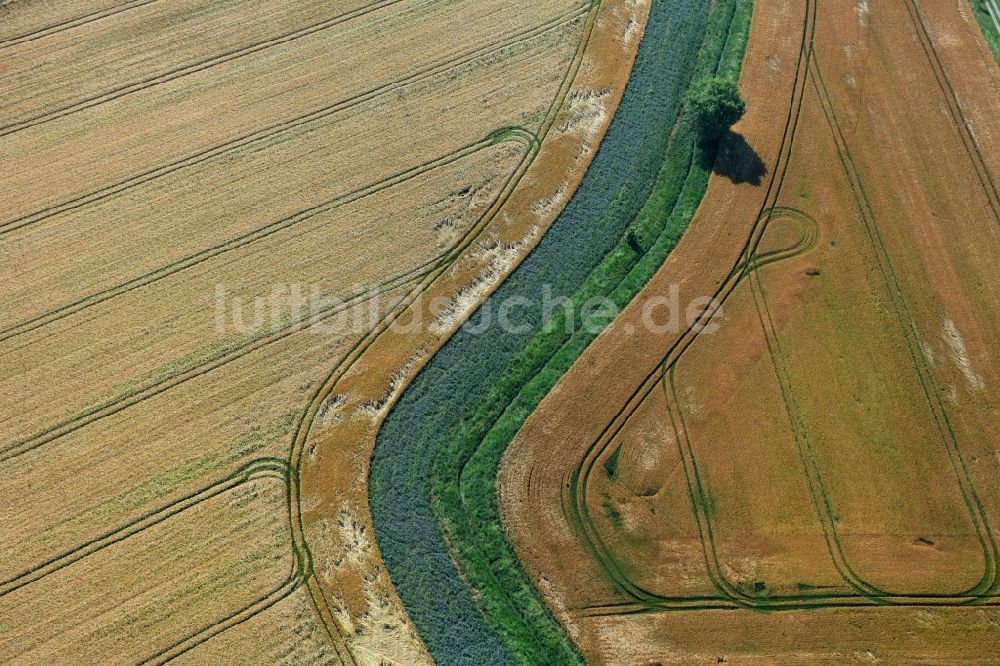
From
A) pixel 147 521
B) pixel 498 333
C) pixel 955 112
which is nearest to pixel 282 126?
pixel 498 333

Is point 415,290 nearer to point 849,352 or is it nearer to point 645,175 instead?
point 645,175

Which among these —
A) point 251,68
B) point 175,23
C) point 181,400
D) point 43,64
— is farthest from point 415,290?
point 43,64

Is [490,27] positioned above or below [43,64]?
below

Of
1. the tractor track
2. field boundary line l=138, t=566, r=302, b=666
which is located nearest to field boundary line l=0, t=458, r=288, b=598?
field boundary line l=138, t=566, r=302, b=666

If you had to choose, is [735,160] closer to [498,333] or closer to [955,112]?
[955,112]

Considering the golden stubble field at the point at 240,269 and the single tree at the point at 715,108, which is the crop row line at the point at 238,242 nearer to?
the golden stubble field at the point at 240,269

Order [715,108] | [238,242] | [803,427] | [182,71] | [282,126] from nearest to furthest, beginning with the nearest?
[803,427], [715,108], [238,242], [282,126], [182,71]

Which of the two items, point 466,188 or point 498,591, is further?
point 466,188
